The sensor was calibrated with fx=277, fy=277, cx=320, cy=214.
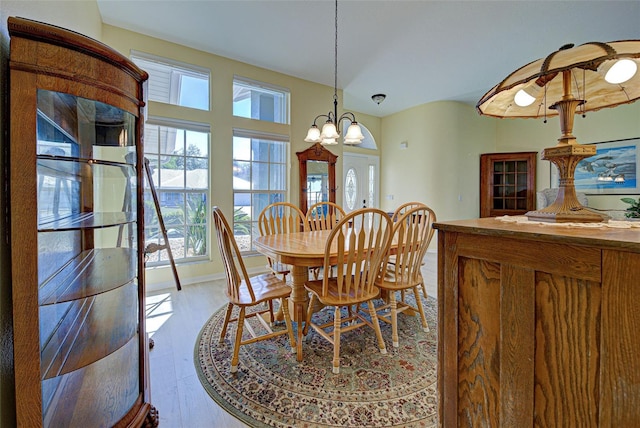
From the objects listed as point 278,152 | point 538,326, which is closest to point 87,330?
point 538,326

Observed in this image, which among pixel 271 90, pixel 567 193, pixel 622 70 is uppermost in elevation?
pixel 271 90

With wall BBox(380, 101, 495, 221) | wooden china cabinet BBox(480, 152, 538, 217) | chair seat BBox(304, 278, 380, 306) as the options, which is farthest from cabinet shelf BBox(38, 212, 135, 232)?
wooden china cabinet BBox(480, 152, 538, 217)

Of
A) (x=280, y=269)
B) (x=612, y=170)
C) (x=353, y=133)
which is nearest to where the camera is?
(x=280, y=269)

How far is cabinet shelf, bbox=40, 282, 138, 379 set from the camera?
1004mm

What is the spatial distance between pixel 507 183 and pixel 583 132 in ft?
4.51

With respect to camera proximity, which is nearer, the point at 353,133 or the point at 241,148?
the point at 353,133

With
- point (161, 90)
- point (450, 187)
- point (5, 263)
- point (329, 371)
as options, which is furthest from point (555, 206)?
point (450, 187)

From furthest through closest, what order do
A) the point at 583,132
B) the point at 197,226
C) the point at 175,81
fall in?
the point at 583,132 < the point at 197,226 < the point at 175,81

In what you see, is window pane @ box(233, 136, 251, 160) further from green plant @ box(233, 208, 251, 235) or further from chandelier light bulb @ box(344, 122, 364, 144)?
chandelier light bulb @ box(344, 122, 364, 144)

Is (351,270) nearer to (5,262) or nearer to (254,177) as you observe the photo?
(5,262)

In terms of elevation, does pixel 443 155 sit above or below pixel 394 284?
above

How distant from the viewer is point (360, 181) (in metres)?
6.17

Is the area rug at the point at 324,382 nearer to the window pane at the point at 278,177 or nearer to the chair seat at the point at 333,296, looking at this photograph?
the chair seat at the point at 333,296

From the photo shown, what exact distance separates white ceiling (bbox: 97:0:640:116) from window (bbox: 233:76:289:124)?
0.30 meters
